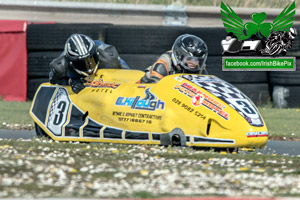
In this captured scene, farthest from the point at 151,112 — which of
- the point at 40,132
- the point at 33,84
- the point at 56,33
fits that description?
the point at 33,84

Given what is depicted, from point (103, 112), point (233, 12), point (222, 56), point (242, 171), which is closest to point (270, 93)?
point (222, 56)

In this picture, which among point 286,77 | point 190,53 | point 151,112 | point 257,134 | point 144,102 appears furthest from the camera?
point 286,77

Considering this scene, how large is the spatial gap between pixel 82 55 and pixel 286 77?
192 inches

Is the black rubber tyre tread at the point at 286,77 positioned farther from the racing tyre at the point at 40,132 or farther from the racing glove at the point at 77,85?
the racing tyre at the point at 40,132

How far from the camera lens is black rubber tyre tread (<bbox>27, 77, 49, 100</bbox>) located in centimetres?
1362

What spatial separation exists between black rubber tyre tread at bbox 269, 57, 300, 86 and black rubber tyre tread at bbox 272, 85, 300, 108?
0.09 m

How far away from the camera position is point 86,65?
8992mm

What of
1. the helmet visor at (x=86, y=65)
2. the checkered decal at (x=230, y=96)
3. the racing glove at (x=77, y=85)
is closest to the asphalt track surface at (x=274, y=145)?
the checkered decal at (x=230, y=96)

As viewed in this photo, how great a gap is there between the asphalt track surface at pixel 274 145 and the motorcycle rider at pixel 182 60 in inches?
52.1

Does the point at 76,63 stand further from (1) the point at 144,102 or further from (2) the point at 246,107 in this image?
(2) the point at 246,107

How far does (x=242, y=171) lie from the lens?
6.00 metres

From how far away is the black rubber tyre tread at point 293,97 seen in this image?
40.7 ft

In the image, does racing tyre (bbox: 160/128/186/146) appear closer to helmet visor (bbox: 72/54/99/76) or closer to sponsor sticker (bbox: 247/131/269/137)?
sponsor sticker (bbox: 247/131/269/137)

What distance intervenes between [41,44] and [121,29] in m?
1.70
